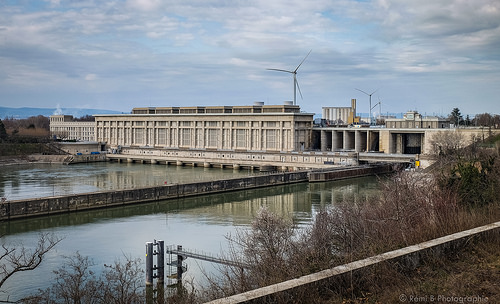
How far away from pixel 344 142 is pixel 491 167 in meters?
58.7

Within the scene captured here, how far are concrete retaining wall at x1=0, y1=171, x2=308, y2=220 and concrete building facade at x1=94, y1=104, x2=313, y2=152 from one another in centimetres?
2514

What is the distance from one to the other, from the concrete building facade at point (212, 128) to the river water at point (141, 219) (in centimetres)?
2335

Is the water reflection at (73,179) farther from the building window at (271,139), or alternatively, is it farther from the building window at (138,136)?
the building window at (138,136)

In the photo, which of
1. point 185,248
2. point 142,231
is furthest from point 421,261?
point 142,231

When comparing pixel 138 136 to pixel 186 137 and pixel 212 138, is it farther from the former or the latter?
pixel 212 138

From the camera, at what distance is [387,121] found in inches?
3317

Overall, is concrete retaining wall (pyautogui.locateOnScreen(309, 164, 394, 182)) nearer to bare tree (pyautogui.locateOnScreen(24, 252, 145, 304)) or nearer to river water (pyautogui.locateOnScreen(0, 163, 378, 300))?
river water (pyautogui.locateOnScreen(0, 163, 378, 300))

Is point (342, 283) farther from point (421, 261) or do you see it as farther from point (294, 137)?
point (294, 137)

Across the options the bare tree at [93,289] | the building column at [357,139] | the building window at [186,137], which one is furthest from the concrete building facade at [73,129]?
the bare tree at [93,289]

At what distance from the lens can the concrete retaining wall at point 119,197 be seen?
37156 millimetres

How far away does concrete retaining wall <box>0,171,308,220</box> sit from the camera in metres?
37.2

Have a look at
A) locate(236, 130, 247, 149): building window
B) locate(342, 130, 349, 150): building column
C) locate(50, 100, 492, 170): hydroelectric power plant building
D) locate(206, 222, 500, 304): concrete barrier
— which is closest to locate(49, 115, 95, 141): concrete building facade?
locate(50, 100, 492, 170): hydroelectric power plant building

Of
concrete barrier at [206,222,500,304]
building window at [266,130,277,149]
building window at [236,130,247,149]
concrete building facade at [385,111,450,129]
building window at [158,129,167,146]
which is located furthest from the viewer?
building window at [158,129,167,146]

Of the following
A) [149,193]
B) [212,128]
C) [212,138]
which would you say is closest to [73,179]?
[149,193]
